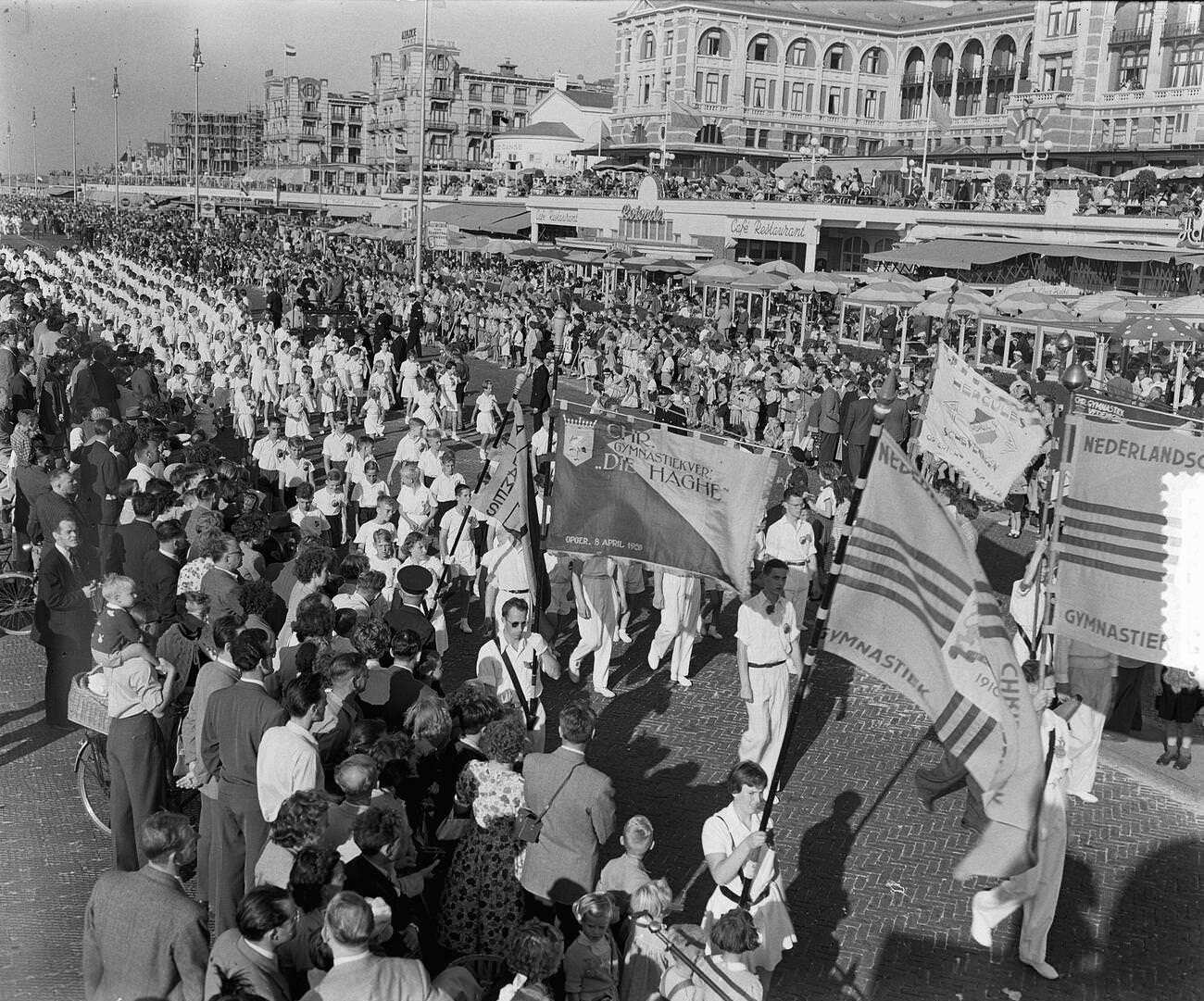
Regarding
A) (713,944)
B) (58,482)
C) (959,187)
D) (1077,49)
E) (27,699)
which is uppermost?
(1077,49)

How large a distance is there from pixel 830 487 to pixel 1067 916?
6.44 m

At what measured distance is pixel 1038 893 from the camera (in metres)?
7.07

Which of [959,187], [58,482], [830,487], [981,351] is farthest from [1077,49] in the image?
[58,482]

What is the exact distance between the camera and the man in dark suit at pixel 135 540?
31.8 feet

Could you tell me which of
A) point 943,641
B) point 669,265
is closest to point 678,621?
point 943,641

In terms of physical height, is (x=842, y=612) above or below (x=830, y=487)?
above

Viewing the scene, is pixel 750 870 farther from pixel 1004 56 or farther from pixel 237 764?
pixel 1004 56

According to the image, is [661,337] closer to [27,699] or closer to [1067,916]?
[27,699]

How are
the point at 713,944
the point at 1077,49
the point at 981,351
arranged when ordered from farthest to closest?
the point at 1077,49 < the point at 981,351 < the point at 713,944

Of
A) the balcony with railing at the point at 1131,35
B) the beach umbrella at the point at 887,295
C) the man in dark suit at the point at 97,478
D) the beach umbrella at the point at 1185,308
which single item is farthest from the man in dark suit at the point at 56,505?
the balcony with railing at the point at 1131,35

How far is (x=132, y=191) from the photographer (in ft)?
463

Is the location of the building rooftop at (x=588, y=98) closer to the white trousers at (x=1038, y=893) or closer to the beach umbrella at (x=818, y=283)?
the beach umbrella at (x=818, y=283)

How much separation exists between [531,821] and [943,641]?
84.2 inches

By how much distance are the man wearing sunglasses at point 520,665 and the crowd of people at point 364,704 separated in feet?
0.07
